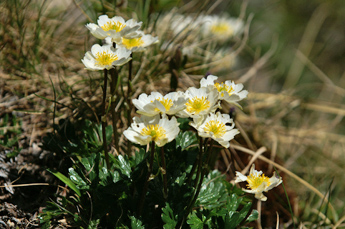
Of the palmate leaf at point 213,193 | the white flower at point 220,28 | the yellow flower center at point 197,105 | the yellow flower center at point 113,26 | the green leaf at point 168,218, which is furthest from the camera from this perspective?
the white flower at point 220,28

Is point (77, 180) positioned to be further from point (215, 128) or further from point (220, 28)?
point (220, 28)

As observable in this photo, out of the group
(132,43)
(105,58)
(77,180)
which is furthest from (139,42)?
(77,180)

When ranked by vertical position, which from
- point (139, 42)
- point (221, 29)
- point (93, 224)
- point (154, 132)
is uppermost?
point (139, 42)

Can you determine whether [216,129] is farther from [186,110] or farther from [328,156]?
[328,156]

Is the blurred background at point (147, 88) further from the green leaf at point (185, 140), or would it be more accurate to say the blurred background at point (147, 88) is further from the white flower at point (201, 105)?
the white flower at point (201, 105)

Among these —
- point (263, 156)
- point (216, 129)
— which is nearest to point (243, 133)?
point (263, 156)

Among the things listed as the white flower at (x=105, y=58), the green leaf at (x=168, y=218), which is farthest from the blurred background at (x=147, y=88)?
the green leaf at (x=168, y=218)

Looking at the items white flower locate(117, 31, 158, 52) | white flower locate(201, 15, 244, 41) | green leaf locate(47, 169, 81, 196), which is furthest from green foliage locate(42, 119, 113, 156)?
white flower locate(201, 15, 244, 41)
